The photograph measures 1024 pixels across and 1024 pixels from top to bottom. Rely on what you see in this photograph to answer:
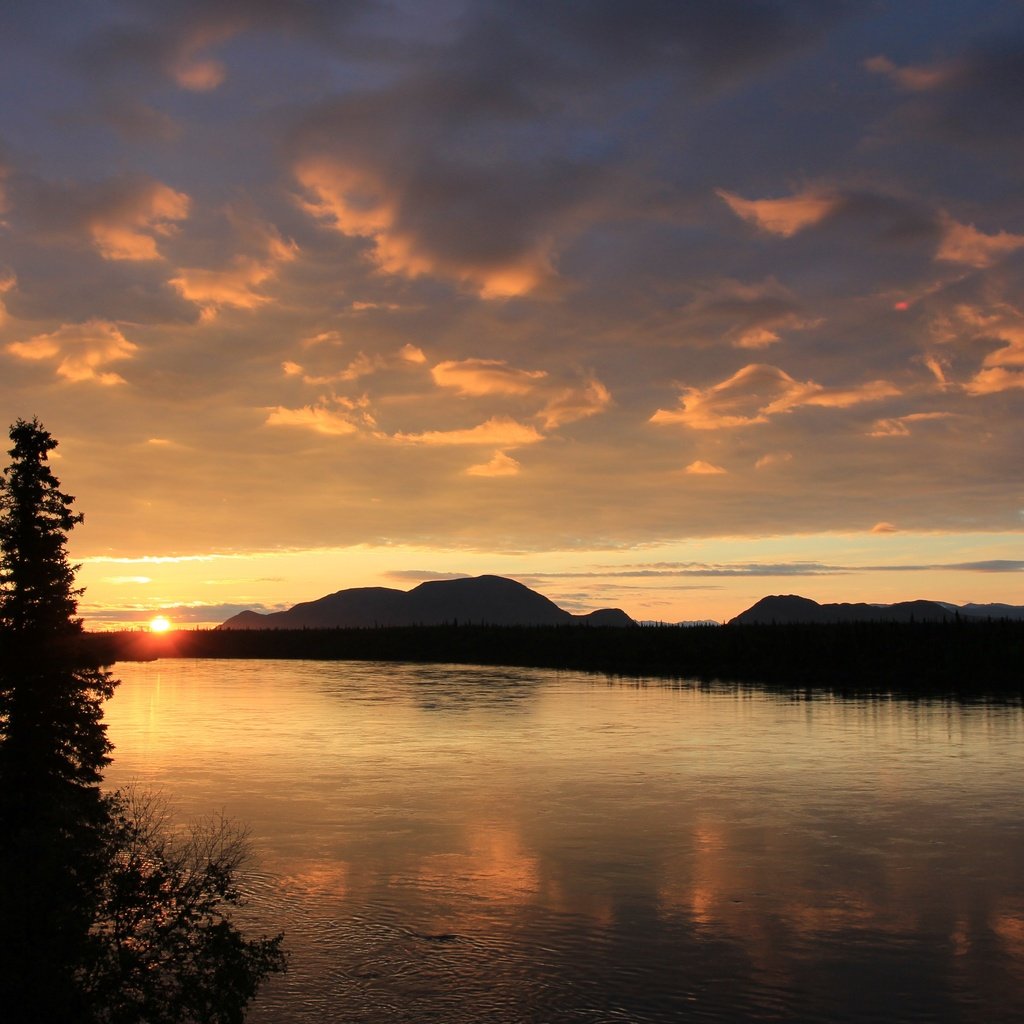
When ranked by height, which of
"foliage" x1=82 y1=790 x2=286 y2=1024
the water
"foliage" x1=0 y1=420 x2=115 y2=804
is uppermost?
"foliage" x1=0 y1=420 x2=115 y2=804

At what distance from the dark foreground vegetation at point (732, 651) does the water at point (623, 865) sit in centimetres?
3042

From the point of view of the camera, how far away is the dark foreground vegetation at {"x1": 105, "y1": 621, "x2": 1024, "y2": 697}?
270ft

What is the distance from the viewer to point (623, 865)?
69.9 feet

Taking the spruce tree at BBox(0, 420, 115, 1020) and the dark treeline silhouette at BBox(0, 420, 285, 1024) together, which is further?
the spruce tree at BBox(0, 420, 115, 1020)

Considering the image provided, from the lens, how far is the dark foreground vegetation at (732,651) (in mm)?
82375

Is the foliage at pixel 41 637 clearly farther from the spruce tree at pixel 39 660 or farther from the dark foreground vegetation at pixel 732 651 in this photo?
the dark foreground vegetation at pixel 732 651

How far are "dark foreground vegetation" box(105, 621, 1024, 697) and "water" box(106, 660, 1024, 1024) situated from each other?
99.8 feet

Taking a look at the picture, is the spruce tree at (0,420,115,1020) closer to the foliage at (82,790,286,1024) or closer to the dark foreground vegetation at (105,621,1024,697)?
the foliage at (82,790,286,1024)

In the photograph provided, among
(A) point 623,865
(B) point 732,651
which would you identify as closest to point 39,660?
(A) point 623,865

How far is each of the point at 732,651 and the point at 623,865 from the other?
3381 inches

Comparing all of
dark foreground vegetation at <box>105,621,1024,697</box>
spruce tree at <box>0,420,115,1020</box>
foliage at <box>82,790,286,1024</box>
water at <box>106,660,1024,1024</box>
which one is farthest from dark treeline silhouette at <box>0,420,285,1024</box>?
dark foreground vegetation at <box>105,621,1024,697</box>

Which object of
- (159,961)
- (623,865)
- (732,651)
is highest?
(732,651)

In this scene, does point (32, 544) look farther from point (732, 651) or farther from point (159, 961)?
point (732, 651)

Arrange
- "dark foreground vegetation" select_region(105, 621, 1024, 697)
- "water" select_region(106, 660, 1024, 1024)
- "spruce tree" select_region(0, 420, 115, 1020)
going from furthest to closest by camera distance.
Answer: "dark foreground vegetation" select_region(105, 621, 1024, 697), "spruce tree" select_region(0, 420, 115, 1020), "water" select_region(106, 660, 1024, 1024)
